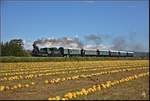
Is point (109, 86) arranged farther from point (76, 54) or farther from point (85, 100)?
point (76, 54)

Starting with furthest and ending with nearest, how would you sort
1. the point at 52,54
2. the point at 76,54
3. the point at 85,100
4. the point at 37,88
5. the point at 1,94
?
the point at 76,54 < the point at 52,54 < the point at 37,88 < the point at 1,94 < the point at 85,100

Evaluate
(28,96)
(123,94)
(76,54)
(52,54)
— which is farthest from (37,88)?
(76,54)

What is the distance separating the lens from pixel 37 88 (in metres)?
15.1

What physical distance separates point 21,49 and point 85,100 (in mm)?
60390

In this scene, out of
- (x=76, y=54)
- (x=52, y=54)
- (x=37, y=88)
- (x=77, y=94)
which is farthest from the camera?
(x=76, y=54)

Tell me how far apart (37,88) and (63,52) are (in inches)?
2198

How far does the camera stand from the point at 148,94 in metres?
12.9

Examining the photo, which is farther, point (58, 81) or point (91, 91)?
point (58, 81)

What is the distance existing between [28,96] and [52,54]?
57.1 m

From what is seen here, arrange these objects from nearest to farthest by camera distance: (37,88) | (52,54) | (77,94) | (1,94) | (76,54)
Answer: (77,94), (1,94), (37,88), (52,54), (76,54)

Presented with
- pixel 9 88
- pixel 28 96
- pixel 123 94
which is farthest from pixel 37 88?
pixel 123 94

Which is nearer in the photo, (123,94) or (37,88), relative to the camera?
(123,94)

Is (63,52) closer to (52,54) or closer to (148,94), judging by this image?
(52,54)

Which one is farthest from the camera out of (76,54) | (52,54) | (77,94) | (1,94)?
(76,54)
